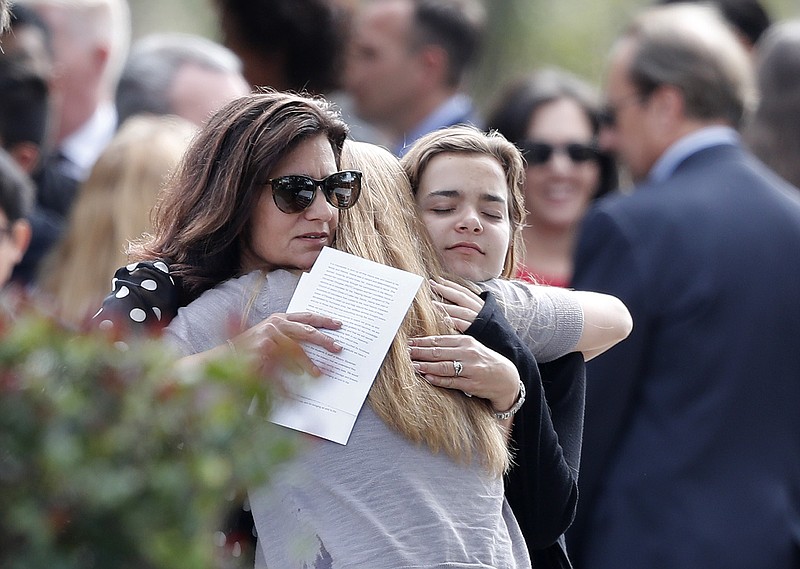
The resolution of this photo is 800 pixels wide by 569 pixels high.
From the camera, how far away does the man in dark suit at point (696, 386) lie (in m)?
3.67

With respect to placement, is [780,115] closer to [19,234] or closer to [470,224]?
[470,224]

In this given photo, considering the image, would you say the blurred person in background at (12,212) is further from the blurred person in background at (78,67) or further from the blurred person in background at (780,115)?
the blurred person in background at (780,115)

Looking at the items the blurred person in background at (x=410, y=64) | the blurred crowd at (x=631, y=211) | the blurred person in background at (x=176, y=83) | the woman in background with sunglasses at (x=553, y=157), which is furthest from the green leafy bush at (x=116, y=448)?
the blurred person in background at (x=410, y=64)

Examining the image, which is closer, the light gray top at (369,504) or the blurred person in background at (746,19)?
the light gray top at (369,504)

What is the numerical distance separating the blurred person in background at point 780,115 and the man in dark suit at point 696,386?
855 millimetres

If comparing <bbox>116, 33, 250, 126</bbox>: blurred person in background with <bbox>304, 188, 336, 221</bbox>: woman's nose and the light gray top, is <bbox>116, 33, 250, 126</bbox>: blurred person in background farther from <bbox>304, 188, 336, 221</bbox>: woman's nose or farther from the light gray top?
the light gray top

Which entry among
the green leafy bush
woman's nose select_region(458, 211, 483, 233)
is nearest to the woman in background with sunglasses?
woman's nose select_region(458, 211, 483, 233)

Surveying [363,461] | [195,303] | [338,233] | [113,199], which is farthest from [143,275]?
[113,199]

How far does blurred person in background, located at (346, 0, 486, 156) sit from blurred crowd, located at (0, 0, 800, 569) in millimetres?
391

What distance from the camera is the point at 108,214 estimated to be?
3.89 meters

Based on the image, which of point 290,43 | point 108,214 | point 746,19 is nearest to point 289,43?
point 290,43

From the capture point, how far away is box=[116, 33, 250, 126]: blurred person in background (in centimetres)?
470

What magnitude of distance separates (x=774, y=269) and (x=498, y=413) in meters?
1.74

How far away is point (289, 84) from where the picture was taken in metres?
5.31
